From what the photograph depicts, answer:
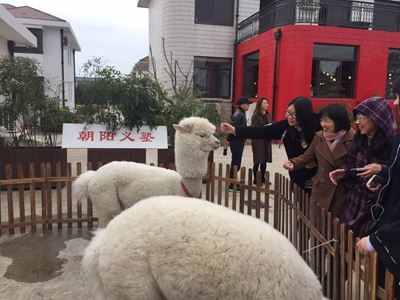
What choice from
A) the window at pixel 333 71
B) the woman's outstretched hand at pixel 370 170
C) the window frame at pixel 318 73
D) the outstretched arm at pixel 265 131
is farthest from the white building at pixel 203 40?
the woman's outstretched hand at pixel 370 170

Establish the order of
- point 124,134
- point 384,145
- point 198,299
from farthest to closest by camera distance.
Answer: point 124,134, point 384,145, point 198,299

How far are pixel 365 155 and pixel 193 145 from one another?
1617mm

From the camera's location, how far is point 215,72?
62.7 ft

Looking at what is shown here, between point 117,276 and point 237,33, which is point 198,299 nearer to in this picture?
point 117,276

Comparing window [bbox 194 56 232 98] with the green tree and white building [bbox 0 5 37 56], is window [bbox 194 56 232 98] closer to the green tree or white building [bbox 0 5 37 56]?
white building [bbox 0 5 37 56]

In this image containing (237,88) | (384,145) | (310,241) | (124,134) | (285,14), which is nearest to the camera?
(384,145)

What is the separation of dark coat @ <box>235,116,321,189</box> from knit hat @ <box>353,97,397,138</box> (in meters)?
1.10

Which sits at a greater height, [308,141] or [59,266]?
[308,141]

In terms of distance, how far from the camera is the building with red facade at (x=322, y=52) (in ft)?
49.1

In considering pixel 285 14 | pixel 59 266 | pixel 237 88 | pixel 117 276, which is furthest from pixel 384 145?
pixel 237 88

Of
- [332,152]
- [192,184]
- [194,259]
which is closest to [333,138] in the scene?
[332,152]

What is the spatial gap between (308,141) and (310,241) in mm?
1096

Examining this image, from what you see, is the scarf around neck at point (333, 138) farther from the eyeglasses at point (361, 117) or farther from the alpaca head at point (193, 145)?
the alpaca head at point (193, 145)

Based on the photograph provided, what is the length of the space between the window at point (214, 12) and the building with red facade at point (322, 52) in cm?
174
